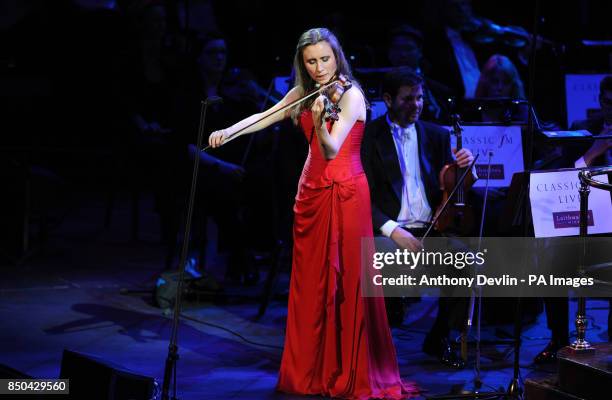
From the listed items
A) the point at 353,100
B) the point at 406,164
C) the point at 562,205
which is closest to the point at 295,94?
the point at 353,100

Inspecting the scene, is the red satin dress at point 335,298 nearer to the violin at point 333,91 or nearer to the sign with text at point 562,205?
the violin at point 333,91

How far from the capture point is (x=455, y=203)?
504 centimetres

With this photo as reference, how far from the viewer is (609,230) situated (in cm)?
487

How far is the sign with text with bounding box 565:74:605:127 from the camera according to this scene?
6.60 metres

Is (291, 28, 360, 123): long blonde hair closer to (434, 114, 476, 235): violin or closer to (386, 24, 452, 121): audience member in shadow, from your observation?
(434, 114, 476, 235): violin

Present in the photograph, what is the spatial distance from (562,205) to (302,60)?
4.93 feet

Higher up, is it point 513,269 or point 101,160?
point 101,160

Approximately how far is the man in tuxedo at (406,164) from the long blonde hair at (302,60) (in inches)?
37.3

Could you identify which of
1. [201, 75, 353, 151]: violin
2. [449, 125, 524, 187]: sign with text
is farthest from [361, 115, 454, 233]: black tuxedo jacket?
[201, 75, 353, 151]: violin

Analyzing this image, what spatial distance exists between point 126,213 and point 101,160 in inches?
41.6

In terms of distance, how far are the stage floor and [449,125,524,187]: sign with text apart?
97 cm

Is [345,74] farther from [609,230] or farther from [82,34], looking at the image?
[82,34]

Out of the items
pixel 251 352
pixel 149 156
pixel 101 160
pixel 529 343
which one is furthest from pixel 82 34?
pixel 529 343

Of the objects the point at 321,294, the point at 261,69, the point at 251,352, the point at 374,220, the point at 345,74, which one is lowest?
the point at 251,352
